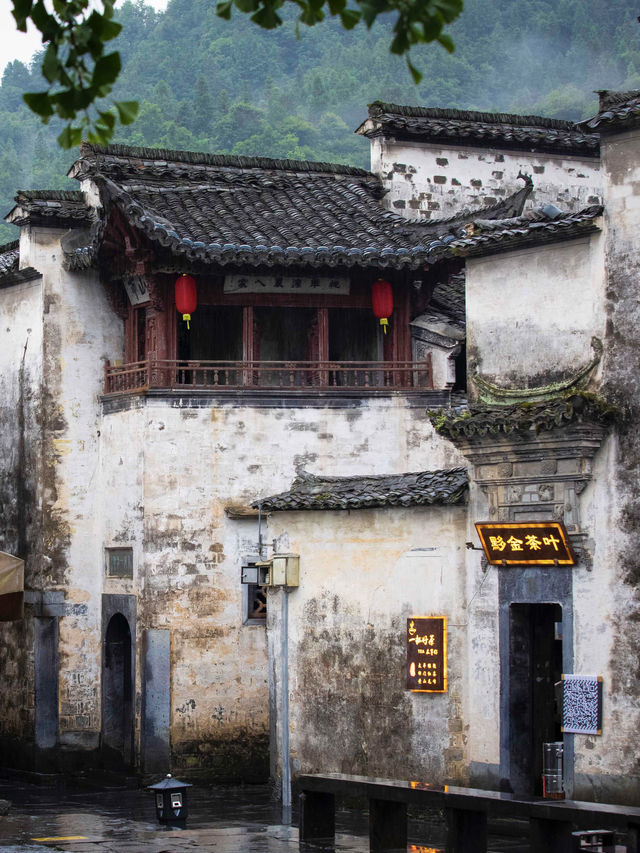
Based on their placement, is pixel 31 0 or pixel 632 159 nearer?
pixel 31 0

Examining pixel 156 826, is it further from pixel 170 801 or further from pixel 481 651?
pixel 481 651

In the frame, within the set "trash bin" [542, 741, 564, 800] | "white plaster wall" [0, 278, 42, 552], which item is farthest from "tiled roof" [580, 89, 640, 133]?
"white plaster wall" [0, 278, 42, 552]

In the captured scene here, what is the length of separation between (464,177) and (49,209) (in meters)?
7.13

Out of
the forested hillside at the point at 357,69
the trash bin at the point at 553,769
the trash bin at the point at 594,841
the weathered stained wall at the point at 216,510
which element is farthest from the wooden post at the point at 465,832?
the forested hillside at the point at 357,69

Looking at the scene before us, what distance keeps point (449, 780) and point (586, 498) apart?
11.5 ft

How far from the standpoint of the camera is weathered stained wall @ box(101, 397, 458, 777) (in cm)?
2206

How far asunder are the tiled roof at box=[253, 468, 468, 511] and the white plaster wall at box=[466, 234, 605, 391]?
3.78ft

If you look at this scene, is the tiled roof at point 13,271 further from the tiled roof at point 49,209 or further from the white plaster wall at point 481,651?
the white plaster wall at point 481,651

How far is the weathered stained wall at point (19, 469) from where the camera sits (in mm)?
23781

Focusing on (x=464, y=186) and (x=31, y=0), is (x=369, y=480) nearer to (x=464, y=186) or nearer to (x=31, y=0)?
(x=464, y=186)

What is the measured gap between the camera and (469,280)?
17109mm

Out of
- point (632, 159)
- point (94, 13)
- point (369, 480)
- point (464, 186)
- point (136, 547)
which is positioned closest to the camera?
point (94, 13)

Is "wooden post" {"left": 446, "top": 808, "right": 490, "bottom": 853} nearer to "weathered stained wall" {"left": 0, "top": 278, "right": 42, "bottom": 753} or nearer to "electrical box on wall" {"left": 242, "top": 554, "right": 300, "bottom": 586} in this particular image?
"electrical box on wall" {"left": 242, "top": 554, "right": 300, "bottom": 586}

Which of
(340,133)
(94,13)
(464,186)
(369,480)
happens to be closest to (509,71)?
(340,133)
